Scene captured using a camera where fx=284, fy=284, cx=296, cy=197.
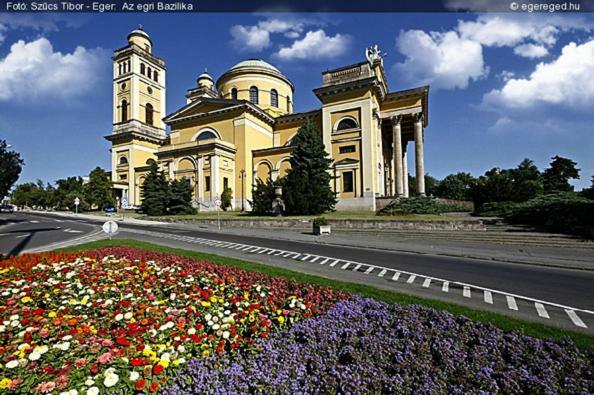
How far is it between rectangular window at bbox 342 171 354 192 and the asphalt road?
70.2 ft

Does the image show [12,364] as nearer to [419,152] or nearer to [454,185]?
[419,152]

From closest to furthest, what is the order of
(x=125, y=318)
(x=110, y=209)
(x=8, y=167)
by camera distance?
(x=125, y=318)
(x=8, y=167)
(x=110, y=209)

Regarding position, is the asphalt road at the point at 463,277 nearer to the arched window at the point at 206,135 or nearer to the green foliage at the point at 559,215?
the green foliage at the point at 559,215

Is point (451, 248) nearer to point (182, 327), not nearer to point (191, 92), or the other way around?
point (182, 327)

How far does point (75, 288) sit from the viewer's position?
20.0ft

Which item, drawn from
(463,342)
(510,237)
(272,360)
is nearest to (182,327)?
(272,360)

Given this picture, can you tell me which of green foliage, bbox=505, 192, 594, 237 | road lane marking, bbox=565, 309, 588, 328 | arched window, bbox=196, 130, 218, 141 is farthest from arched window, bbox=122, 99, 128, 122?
road lane marking, bbox=565, 309, 588, 328

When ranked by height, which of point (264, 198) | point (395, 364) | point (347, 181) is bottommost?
point (395, 364)

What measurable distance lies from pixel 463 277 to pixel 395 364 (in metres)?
7.01

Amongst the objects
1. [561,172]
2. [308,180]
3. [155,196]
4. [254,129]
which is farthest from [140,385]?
[561,172]

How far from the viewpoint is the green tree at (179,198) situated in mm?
34375

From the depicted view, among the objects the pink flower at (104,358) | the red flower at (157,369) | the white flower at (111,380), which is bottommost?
the red flower at (157,369)

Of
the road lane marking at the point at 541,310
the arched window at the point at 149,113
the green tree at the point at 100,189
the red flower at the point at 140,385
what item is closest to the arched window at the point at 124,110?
the arched window at the point at 149,113

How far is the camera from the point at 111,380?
2955mm
